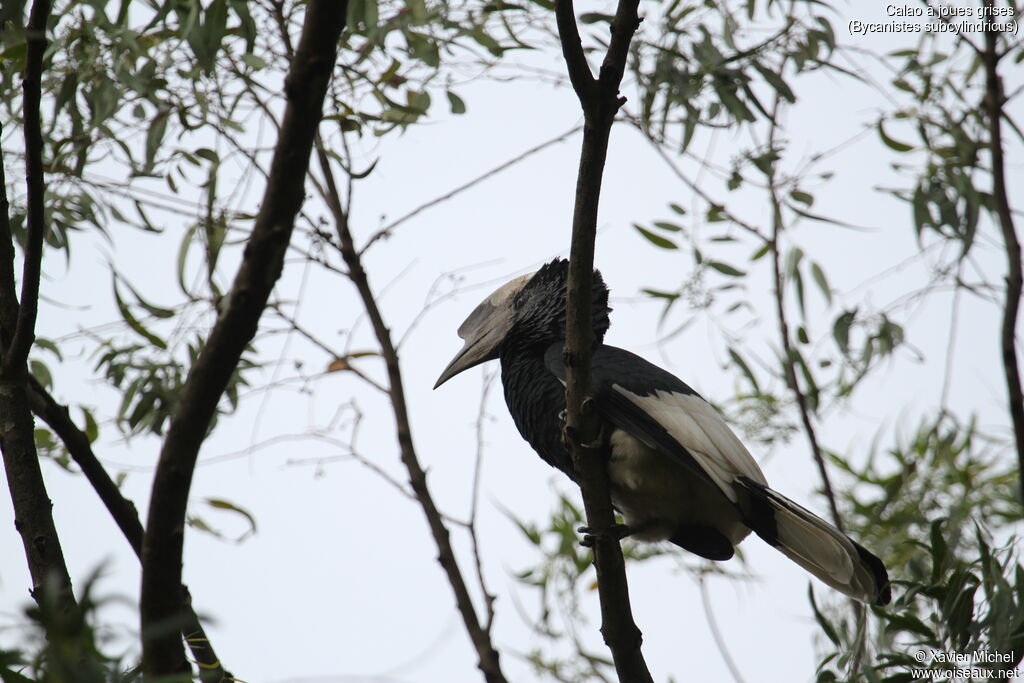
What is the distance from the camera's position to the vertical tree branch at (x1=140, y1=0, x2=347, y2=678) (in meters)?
0.97

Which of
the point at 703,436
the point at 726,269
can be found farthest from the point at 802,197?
the point at 703,436

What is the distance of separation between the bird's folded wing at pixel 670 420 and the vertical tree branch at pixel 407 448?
1.22 feet

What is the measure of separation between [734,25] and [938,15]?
660 millimetres

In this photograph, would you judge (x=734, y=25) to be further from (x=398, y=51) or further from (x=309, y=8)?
(x=309, y=8)

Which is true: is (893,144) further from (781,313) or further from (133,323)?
(133,323)

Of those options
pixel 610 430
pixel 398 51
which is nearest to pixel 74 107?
pixel 398 51

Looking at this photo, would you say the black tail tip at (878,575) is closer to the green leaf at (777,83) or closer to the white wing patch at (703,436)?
the white wing patch at (703,436)

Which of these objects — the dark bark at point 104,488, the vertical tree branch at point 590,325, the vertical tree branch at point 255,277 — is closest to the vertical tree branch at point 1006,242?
the vertical tree branch at point 590,325

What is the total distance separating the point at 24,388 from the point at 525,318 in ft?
4.32

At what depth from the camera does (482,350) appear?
2.62m

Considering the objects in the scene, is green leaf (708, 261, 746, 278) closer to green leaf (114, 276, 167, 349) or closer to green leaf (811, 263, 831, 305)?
green leaf (811, 263, 831, 305)

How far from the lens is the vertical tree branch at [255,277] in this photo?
3.19 feet

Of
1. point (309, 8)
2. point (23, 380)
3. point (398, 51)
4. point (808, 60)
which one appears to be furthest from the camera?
point (808, 60)

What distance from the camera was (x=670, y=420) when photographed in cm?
207
